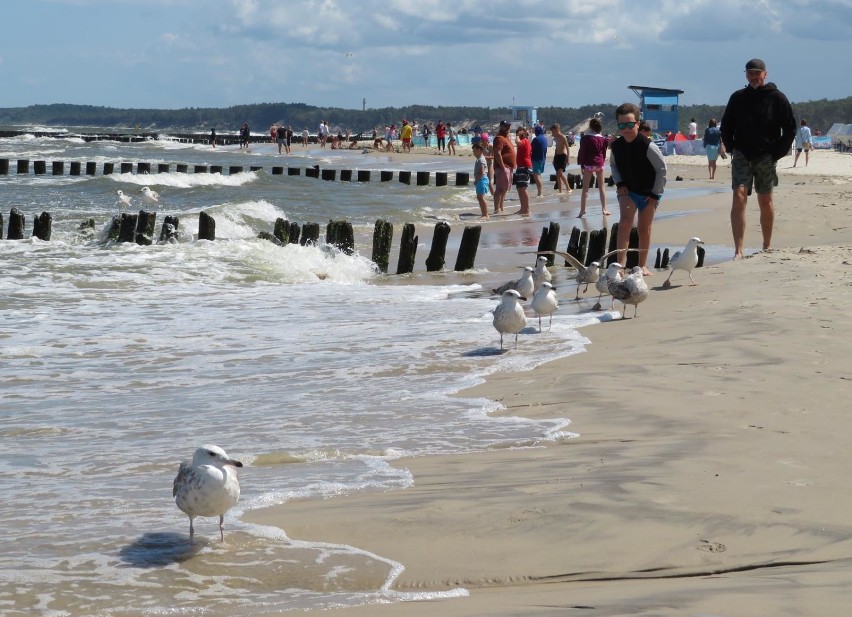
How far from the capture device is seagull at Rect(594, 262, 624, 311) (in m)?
9.27

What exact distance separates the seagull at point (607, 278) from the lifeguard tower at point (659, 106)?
47.8 meters

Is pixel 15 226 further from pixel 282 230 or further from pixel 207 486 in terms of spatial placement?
pixel 207 486

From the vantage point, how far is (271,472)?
18.1 feet

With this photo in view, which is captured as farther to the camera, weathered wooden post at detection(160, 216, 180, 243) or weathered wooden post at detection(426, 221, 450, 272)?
weathered wooden post at detection(160, 216, 180, 243)

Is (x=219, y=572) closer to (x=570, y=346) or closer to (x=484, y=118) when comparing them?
(x=570, y=346)

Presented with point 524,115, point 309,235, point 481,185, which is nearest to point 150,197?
point 481,185

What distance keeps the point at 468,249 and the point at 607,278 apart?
15.3ft

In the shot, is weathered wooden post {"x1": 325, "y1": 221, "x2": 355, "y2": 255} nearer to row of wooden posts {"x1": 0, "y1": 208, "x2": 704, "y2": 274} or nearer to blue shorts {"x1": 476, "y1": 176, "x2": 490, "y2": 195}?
row of wooden posts {"x1": 0, "y1": 208, "x2": 704, "y2": 274}

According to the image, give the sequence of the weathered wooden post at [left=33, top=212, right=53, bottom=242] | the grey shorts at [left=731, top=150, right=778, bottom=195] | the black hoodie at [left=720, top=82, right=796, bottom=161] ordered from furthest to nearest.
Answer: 1. the weathered wooden post at [left=33, top=212, right=53, bottom=242]
2. the grey shorts at [left=731, top=150, right=778, bottom=195]
3. the black hoodie at [left=720, top=82, right=796, bottom=161]

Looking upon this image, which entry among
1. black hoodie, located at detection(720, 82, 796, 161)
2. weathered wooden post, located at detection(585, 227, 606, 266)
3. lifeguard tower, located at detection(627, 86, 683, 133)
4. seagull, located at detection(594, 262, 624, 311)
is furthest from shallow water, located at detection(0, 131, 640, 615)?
lifeguard tower, located at detection(627, 86, 683, 133)

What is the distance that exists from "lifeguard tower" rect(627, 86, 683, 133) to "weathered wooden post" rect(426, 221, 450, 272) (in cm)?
4384

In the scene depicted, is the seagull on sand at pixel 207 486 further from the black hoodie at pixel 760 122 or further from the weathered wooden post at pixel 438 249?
Answer: the weathered wooden post at pixel 438 249

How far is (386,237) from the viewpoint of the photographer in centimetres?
1501

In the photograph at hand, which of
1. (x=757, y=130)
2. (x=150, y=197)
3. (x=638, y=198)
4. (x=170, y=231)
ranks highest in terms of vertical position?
(x=757, y=130)
